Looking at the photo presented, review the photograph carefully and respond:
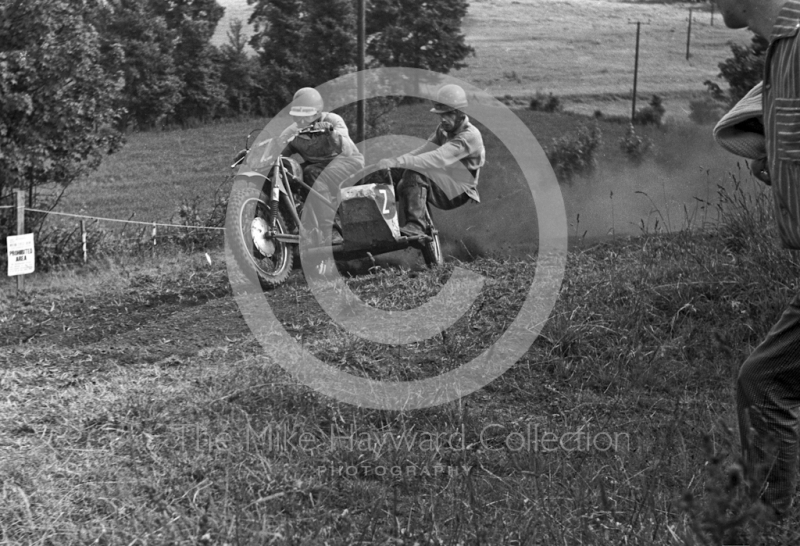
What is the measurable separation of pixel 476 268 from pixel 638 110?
648 cm

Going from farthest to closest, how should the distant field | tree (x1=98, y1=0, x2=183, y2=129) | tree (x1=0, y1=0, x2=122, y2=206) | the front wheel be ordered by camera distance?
the distant field → tree (x1=98, y1=0, x2=183, y2=129) → tree (x1=0, y1=0, x2=122, y2=206) → the front wheel

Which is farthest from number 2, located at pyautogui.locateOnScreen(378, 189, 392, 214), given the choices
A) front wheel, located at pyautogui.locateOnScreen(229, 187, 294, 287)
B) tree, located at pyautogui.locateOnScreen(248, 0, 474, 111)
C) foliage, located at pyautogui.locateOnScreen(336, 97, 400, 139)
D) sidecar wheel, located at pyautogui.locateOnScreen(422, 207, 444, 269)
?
foliage, located at pyautogui.locateOnScreen(336, 97, 400, 139)

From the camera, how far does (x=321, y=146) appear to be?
817 centimetres

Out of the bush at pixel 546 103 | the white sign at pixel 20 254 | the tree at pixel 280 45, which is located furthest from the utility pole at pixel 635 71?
the white sign at pixel 20 254

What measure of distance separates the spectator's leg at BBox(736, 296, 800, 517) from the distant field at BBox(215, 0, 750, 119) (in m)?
10.1

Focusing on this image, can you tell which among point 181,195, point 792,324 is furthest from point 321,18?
point 792,324

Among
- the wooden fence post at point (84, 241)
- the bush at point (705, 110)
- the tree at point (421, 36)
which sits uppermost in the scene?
the tree at point (421, 36)

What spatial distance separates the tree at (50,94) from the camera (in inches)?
365

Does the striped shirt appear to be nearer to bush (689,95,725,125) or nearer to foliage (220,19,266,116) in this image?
foliage (220,19,266,116)

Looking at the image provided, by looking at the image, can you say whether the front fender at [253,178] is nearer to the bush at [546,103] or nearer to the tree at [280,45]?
the tree at [280,45]

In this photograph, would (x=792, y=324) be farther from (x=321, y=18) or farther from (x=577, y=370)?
(x=321, y=18)

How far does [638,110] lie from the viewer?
42.1ft

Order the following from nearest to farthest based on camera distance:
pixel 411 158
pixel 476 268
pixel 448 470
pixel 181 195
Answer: pixel 448 470 → pixel 476 268 → pixel 411 158 → pixel 181 195

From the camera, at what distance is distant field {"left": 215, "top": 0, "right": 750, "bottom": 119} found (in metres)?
12.6
